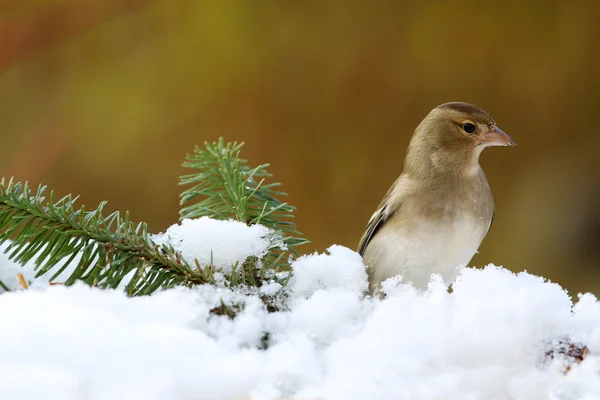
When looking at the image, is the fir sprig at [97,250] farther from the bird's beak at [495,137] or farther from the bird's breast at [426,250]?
the bird's beak at [495,137]

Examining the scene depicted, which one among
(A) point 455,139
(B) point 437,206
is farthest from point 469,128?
(B) point 437,206

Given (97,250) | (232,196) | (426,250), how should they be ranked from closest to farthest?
(97,250)
(232,196)
(426,250)

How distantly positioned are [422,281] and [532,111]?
Answer: 76 cm

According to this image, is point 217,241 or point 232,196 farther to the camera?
point 232,196

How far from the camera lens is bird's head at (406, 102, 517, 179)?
87 centimetres

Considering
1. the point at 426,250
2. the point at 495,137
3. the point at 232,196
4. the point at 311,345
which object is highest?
the point at 495,137

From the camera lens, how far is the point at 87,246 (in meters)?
0.43

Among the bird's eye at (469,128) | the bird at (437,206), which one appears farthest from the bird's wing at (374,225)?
the bird's eye at (469,128)

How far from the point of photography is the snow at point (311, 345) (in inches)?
10.8

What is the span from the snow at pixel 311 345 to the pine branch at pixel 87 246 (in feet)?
0.24

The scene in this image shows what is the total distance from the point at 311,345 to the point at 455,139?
25.1 inches

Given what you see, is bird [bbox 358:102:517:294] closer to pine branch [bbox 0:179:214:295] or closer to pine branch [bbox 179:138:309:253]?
pine branch [bbox 179:138:309:253]

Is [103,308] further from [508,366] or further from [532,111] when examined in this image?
[532,111]

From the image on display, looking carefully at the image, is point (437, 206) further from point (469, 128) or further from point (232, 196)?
point (232, 196)
